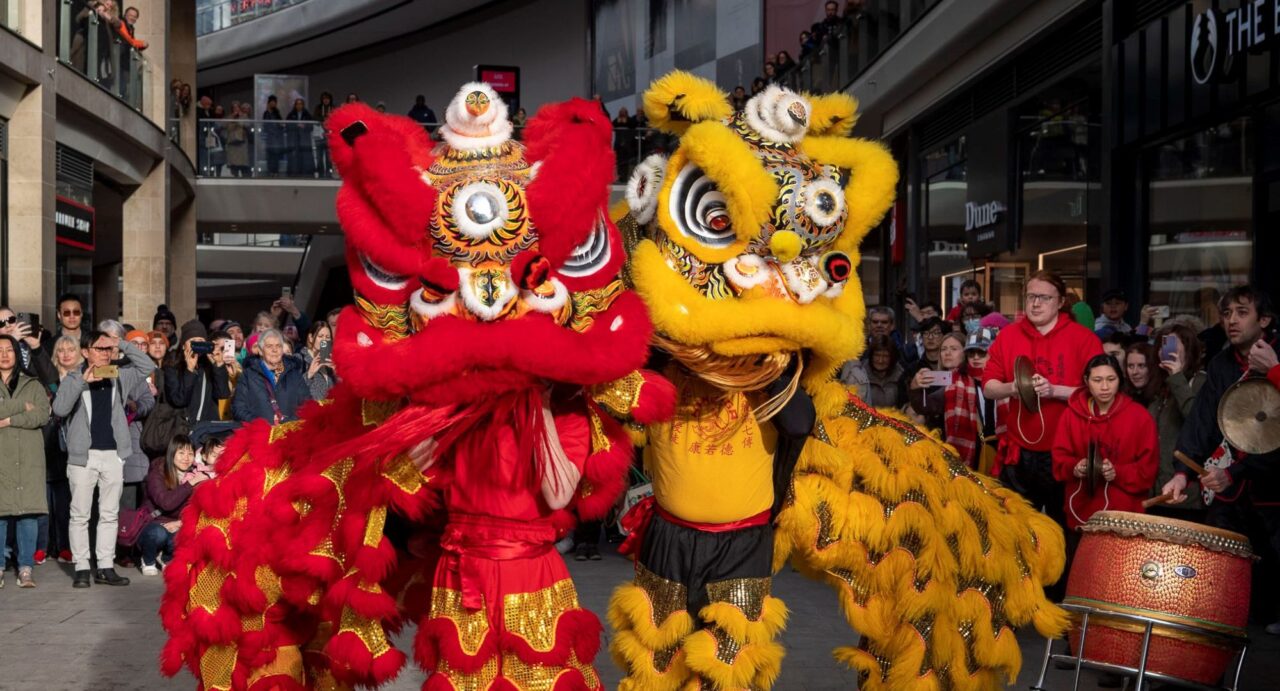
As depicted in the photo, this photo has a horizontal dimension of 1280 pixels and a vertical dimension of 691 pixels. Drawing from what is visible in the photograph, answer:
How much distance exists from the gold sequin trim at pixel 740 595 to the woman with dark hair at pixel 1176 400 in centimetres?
346

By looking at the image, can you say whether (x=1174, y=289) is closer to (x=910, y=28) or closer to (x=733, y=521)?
(x=910, y=28)

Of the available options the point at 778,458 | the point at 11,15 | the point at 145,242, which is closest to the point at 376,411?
the point at 778,458

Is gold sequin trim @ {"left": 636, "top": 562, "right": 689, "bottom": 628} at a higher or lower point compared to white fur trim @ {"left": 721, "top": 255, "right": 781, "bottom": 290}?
lower

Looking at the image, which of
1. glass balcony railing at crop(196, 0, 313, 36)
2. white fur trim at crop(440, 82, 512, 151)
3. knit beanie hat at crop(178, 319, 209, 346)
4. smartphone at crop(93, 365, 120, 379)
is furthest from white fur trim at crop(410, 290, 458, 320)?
glass balcony railing at crop(196, 0, 313, 36)

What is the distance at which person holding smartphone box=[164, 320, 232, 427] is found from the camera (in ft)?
29.9

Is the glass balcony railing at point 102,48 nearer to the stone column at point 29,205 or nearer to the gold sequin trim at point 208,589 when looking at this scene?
the stone column at point 29,205

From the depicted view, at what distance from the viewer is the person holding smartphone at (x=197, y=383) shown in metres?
9.12

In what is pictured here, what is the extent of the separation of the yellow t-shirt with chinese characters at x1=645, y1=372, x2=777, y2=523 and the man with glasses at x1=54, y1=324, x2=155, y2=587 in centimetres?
533

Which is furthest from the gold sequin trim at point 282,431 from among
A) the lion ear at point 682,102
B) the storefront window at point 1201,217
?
the storefront window at point 1201,217

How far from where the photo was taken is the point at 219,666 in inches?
151

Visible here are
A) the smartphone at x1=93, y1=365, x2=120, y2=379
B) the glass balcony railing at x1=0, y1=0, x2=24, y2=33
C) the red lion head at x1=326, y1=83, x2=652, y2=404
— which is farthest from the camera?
the glass balcony railing at x1=0, y1=0, x2=24, y2=33

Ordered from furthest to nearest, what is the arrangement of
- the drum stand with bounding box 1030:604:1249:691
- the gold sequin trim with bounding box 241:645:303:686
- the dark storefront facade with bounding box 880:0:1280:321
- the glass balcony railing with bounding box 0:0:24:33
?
1. the glass balcony railing with bounding box 0:0:24:33
2. the dark storefront facade with bounding box 880:0:1280:321
3. the drum stand with bounding box 1030:604:1249:691
4. the gold sequin trim with bounding box 241:645:303:686

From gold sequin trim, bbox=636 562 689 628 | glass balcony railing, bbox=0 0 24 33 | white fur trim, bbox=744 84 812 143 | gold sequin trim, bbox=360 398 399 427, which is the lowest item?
gold sequin trim, bbox=636 562 689 628

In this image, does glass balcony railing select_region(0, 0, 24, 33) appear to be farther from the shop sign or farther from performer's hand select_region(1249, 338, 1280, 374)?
performer's hand select_region(1249, 338, 1280, 374)
